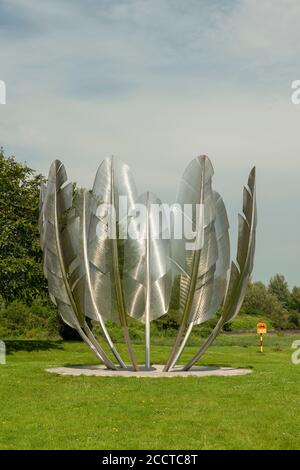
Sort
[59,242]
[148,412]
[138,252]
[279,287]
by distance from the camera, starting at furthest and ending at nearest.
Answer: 1. [279,287]
2. [59,242]
3. [138,252]
4. [148,412]

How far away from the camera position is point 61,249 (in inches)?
709

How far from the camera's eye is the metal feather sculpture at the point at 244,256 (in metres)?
17.1

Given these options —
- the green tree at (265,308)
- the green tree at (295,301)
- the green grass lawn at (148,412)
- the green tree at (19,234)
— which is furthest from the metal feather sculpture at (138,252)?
the green tree at (295,301)

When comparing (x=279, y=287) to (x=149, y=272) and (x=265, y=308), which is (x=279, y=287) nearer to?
(x=265, y=308)

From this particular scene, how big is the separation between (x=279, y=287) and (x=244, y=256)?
79673 millimetres

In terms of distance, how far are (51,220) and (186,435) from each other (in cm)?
908

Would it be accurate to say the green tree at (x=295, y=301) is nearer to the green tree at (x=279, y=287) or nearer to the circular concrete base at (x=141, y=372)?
the green tree at (x=279, y=287)

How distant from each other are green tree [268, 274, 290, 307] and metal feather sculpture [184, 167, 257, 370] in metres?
76.7

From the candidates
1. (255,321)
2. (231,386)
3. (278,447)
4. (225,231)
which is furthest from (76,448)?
(255,321)

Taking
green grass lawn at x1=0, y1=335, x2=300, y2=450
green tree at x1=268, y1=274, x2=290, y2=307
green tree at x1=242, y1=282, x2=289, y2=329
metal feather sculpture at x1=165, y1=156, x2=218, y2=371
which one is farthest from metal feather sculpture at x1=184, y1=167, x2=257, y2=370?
green tree at x1=268, y1=274, x2=290, y2=307

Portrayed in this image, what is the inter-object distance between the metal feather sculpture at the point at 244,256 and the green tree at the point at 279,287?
76719 mm

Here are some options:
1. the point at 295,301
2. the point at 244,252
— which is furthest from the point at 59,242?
the point at 295,301
